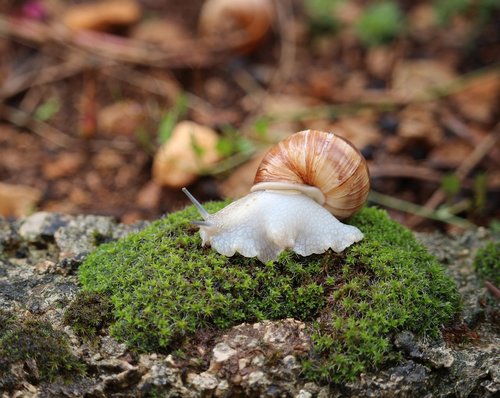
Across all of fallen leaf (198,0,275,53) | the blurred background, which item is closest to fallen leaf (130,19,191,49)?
the blurred background

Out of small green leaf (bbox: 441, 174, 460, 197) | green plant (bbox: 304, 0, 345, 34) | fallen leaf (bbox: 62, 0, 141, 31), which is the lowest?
small green leaf (bbox: 441, 174, 460, 197)

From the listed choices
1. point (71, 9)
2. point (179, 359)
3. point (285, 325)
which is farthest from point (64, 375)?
point (71, 9)

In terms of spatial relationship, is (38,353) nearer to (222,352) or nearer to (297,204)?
(222,352)

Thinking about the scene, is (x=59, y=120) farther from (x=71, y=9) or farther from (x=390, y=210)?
(x=390, y=210)

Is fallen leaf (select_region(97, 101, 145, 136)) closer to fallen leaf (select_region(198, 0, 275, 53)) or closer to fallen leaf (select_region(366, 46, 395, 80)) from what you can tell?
fallen leaf (select_region(198, 0, 275, 53))

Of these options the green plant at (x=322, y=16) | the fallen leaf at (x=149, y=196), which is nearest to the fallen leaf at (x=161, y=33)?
the green plant at (x=322, y=16)
